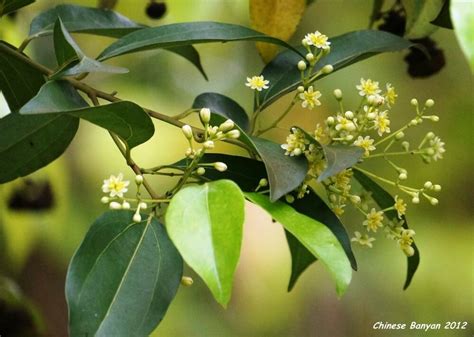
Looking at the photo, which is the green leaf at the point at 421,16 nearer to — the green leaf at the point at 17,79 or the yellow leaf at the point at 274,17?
the yellow leaf at the point at 274,17

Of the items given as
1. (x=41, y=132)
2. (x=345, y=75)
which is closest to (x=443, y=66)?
(x=345, y=75)

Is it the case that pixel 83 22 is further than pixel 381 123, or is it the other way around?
pixel 83 22

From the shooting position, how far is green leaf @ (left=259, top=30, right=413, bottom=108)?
0.69m

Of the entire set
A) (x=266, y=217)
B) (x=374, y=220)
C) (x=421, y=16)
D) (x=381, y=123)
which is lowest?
(x=266, y=217)

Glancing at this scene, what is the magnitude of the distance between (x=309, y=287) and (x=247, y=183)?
1.44 feet

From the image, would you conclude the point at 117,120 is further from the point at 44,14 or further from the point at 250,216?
the point at 250,216

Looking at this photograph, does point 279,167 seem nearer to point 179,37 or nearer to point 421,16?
point 179,37

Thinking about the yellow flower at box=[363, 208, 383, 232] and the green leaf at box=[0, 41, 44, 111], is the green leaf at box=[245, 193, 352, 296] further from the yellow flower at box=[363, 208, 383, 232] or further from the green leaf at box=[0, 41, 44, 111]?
the green leaf at box=[0, 41, 44, 111]

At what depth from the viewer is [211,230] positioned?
1.48 ft

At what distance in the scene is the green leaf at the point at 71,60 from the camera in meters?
0.50

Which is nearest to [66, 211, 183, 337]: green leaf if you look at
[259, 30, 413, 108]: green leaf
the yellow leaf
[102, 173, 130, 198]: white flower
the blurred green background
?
[102, 173, 130, 198]: white flower

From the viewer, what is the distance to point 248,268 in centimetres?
102

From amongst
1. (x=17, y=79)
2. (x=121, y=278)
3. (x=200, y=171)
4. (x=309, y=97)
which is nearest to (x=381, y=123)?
(x=309, y=97)

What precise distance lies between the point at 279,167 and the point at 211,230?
0.10m
